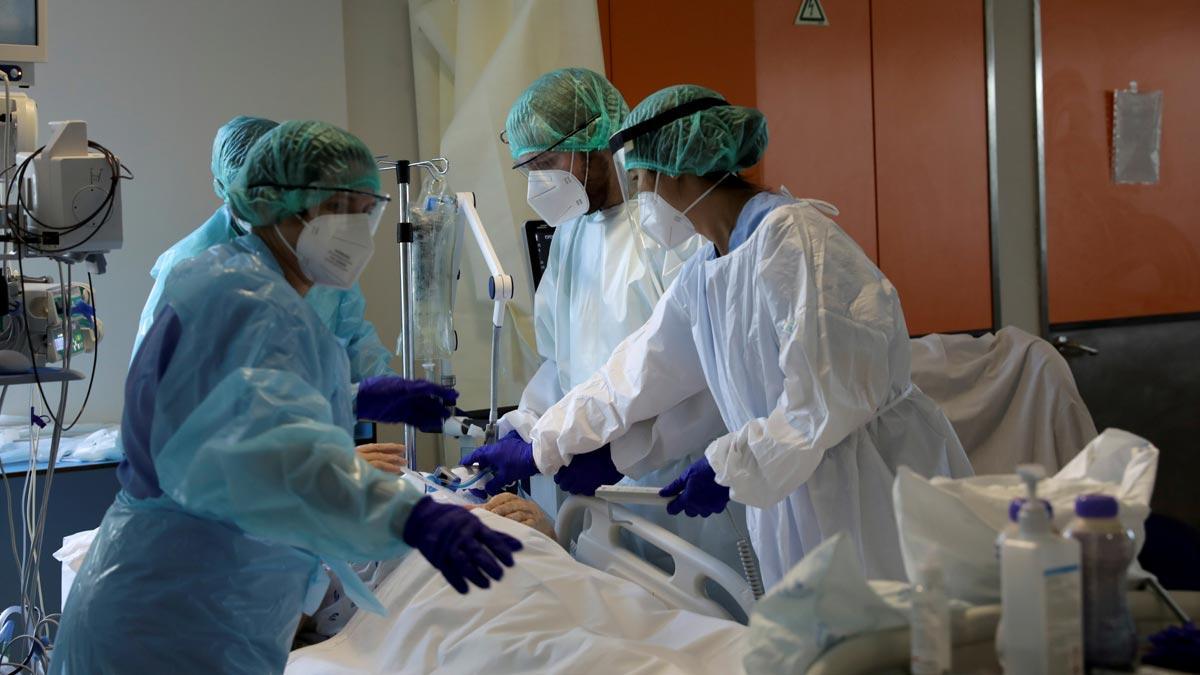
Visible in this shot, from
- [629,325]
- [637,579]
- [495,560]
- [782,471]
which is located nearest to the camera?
[495,560]

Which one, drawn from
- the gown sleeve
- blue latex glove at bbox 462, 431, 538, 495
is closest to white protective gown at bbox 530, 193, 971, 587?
the gown sleeve

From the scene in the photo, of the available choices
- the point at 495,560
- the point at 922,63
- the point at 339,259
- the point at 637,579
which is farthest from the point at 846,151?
the point at 495,560

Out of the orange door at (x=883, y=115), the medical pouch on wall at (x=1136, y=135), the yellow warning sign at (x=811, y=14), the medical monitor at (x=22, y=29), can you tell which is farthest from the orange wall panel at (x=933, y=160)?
the medical monitor at (x=22, y=29)

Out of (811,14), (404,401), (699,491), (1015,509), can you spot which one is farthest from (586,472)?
(811,14)

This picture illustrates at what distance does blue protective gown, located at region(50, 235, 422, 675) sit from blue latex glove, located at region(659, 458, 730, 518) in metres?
0.73

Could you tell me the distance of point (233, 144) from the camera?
276cm

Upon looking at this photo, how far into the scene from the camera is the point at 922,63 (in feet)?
14.7

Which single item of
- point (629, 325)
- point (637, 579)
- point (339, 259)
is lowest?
point (637, 579)

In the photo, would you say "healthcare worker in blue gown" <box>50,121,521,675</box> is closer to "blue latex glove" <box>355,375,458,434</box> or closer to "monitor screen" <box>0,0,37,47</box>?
"blue latex glove" <box>355,375,458,434</box>

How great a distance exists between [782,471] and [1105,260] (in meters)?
3.35

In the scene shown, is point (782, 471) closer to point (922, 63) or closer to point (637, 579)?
point (637, 579)

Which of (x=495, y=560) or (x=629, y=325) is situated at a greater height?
(x=629, y=325)

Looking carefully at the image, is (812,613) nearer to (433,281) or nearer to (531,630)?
(531,630)

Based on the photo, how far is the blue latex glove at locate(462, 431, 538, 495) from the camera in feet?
8.16
